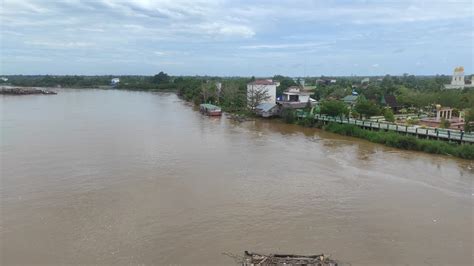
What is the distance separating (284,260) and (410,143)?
15167mm

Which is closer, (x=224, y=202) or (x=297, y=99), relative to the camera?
(x=224, y=202)

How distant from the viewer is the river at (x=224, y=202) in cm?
959

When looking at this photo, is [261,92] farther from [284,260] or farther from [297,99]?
[284,260]

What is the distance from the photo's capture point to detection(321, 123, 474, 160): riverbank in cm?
1883

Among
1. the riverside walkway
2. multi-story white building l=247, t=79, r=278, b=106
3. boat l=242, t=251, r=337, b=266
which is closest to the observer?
boat l=242, t=251, r=337, b=266

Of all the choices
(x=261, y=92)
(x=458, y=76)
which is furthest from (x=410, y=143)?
(x=458, y=76)

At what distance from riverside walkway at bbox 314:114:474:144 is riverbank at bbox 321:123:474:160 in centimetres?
58

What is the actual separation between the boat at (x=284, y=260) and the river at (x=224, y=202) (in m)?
0.84

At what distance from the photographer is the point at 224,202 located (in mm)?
12656

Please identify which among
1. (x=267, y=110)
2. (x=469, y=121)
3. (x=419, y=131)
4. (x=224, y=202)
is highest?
(x=469, y=121)

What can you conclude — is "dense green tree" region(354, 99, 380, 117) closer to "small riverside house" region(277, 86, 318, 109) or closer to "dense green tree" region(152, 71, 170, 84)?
"small riverside house" region(277, 86, 318, 109)

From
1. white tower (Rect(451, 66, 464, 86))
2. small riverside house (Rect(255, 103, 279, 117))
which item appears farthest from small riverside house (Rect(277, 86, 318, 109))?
white tower (Rect(451, 66, 464, 86))

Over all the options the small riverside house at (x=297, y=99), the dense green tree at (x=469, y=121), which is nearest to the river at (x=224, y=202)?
the dense green tree at (x=469, y=121)

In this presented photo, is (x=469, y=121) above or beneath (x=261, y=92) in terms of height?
beneath
